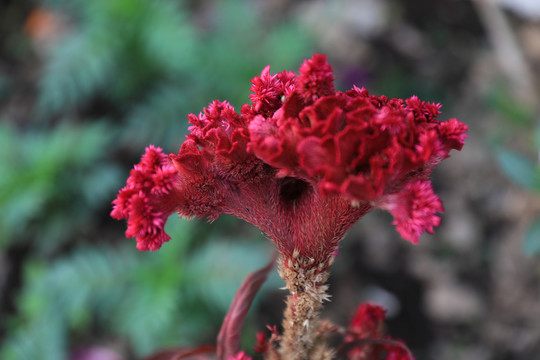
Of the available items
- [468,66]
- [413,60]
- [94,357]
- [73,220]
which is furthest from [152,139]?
[468,66]

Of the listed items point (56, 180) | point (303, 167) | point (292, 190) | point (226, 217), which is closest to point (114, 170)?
point (56, 180)

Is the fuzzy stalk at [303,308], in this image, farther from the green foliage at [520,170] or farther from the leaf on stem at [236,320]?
the green foliage at [520,170]

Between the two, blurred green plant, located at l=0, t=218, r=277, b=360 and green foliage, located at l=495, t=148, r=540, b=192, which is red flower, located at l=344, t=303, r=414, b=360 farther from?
green foliage, located at l=495, t=148, r=540, b=192

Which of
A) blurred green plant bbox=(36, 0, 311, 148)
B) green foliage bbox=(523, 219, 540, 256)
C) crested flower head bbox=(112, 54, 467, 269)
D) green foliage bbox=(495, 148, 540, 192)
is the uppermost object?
blurred green plant bbox=(36, 0, 311, 148)

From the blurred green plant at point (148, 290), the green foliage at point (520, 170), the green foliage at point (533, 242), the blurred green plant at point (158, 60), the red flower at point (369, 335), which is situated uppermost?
the blurred green plant at point (158, 60)

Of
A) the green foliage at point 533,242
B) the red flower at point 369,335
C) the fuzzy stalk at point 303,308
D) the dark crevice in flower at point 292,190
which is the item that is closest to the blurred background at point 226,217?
the green foliage at point 533,242

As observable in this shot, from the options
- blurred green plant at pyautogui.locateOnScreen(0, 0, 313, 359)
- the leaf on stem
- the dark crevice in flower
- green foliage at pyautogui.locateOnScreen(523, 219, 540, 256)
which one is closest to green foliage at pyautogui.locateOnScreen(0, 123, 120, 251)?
blurred green plant at pyautogui.locateOnScreen(0, 0, 313, 359)

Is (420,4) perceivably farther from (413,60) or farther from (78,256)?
(78,256)
